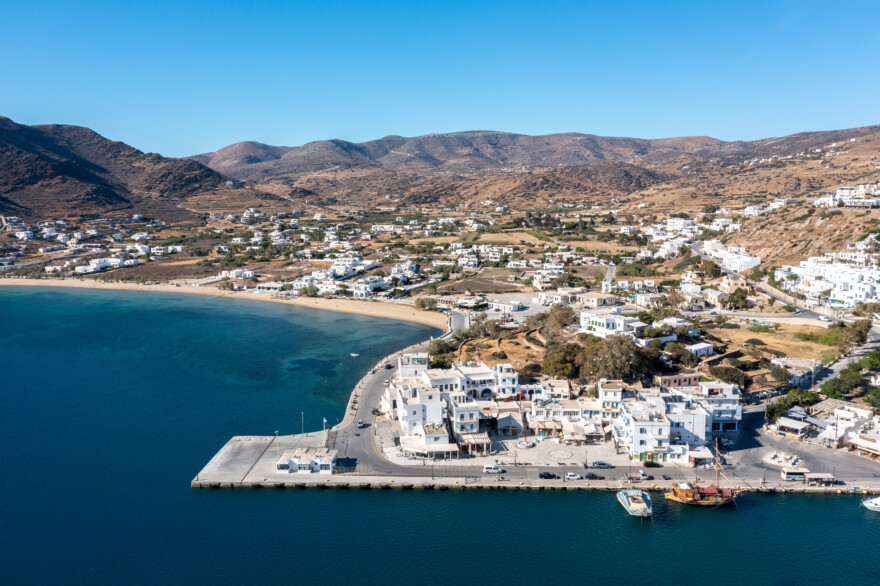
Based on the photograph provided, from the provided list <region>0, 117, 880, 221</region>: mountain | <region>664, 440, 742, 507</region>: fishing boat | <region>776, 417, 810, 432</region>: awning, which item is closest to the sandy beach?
<region>776, 417, 810, 432</region>: awning

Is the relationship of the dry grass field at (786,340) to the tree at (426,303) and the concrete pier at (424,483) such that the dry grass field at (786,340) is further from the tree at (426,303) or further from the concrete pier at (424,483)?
the tree at (426,303)

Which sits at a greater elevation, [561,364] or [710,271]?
[710,271]

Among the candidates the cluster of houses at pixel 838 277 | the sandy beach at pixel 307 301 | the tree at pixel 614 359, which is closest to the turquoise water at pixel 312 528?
the tree at pixel 614 359

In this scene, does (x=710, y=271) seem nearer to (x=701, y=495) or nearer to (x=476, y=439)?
(x=701, y=495)

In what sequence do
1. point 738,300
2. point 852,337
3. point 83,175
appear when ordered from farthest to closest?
1. point 83,175
2. point 738,300
3. point 852,337

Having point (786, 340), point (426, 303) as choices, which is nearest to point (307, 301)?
point (426, 303)

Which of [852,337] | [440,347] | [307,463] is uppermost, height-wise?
[852,337]

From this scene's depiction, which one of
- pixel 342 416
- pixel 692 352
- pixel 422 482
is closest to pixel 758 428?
pixel 692 352
